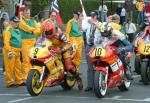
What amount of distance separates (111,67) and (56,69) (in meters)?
1.28

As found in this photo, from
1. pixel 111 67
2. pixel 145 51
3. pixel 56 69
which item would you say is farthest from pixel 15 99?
pixel 145 51

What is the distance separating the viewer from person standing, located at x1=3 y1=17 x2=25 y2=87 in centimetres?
1454

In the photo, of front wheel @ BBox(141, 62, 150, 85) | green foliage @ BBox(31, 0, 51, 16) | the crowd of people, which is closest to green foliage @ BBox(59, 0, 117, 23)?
green foliage @ BBox(31, 0, 51, 16)

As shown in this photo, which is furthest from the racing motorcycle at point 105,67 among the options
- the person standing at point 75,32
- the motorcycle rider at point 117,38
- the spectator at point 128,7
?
the spectator at point 128,7

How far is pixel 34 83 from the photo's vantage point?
12375mm

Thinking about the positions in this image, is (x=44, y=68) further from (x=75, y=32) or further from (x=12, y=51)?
(x=75, y=32)

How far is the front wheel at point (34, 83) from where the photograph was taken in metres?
12.2

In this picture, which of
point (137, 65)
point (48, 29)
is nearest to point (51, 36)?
point (48, 29)

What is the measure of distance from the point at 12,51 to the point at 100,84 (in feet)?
11.0

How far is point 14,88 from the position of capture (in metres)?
14.4

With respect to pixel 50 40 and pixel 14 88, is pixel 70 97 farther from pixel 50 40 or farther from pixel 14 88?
pixel 14 88

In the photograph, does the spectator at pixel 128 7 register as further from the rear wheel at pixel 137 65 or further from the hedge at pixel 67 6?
the rear wheel at pixel 137 65

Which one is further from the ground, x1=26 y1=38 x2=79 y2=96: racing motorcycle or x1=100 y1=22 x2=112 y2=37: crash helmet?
x1=100 y1=22 x2=112 y2=37: crash helmet

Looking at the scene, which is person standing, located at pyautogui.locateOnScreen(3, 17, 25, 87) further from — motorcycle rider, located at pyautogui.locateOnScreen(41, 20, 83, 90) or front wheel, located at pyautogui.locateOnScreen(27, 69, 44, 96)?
front wheel, located at pyautogui.locateOnScreen(27, 69, 44, 96)
